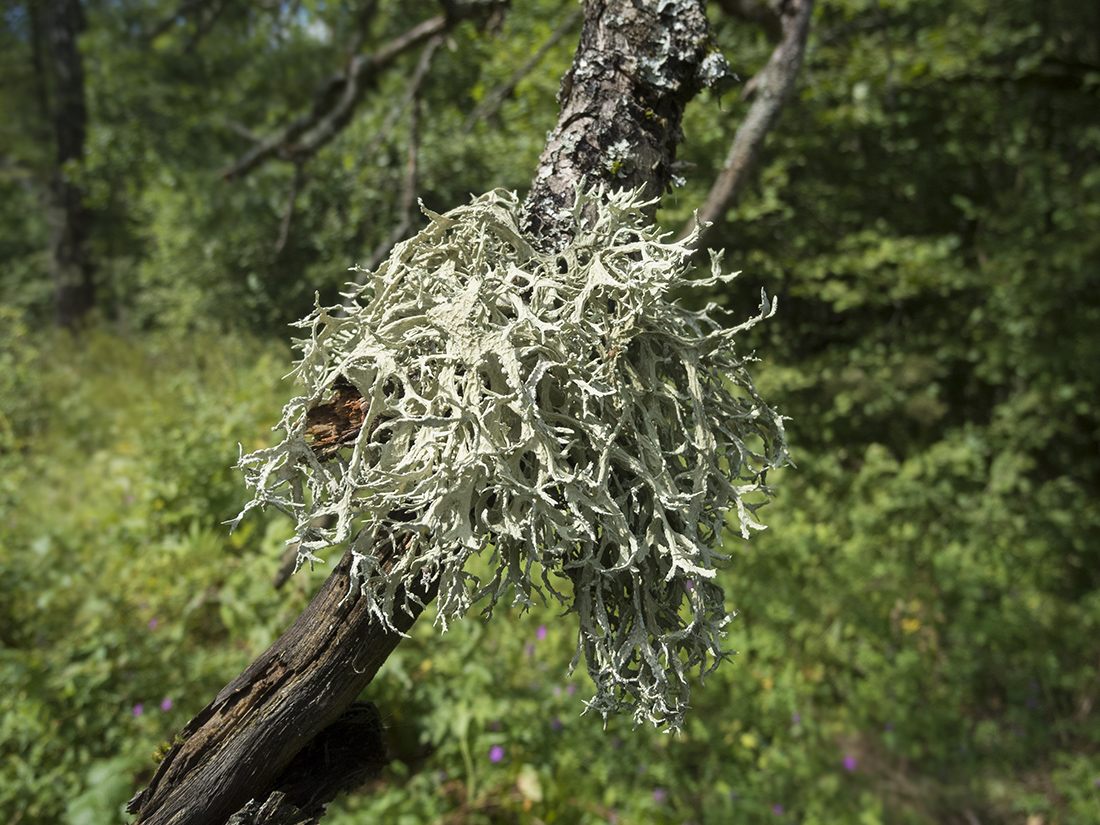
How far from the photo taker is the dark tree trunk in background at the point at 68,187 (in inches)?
325

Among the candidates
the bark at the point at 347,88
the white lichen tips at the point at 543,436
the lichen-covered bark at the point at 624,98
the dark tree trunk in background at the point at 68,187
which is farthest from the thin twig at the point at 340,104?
the dark tree trunk in background at the point at 68,187

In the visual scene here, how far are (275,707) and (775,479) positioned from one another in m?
3.80

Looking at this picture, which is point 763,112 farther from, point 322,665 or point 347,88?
point 347,88

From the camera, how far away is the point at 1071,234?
4.12m

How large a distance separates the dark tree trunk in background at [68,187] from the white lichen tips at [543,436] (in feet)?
28.9

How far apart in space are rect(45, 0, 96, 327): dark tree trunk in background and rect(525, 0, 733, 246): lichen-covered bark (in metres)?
8.69

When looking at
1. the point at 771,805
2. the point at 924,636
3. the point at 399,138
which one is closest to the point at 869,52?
the point at 399,138

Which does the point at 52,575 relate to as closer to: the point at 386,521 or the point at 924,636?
the point at 386,521

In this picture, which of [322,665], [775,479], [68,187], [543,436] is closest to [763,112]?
[543,436]

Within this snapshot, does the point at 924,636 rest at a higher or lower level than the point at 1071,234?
lower

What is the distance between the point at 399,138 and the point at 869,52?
115 inches

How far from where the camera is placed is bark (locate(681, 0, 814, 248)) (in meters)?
1.69

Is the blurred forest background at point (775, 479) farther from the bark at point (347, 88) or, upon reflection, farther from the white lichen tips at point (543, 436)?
the white lichen tips at point (543, 436)

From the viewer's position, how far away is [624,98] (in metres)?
1.01
